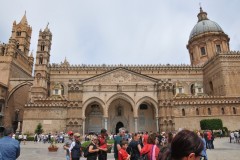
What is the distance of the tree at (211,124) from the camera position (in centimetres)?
3069

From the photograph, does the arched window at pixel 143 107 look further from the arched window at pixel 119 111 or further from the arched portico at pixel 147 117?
the arched window at pixel 119 111

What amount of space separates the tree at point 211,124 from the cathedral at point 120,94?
1.38m

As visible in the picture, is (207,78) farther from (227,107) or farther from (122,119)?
(122,119)

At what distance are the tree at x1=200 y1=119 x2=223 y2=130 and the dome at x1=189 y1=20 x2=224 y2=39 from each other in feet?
85.0

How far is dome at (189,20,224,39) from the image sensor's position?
162ft

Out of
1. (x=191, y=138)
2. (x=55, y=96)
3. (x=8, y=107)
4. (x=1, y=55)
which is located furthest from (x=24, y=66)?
(x=191, y=138)

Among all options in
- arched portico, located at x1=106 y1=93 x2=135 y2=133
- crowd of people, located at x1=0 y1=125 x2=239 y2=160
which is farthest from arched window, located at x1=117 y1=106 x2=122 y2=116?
crowd of people, located at x1=0 y1=125 x2=239 y2=160

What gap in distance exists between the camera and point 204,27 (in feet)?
164

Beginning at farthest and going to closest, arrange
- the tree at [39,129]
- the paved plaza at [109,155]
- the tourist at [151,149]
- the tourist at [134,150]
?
1. the tree at [39,129]
2. the paved plaza at [109,155]
3. the tourist at [134,150]
4. the tourist at [151,149]

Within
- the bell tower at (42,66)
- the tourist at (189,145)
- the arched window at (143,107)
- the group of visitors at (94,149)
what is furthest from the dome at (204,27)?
the tourist at (189,145)

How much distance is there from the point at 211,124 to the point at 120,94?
48.0 feet

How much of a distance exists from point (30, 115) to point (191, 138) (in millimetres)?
34686

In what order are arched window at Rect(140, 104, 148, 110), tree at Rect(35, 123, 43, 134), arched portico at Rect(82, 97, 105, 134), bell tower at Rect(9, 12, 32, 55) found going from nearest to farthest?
1. tree at Rect(35, 123, 43, 134)
2. arched portico at Rect(82, 97, 105, 134)
3. arched window at Rect(140, 104, 148, 110)
4. bell tower at Rect(9, 12, 32, 55)

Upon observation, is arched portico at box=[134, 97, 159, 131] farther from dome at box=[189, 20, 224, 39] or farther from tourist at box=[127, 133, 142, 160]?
tourist at box=[127, 133, 142, 160]
